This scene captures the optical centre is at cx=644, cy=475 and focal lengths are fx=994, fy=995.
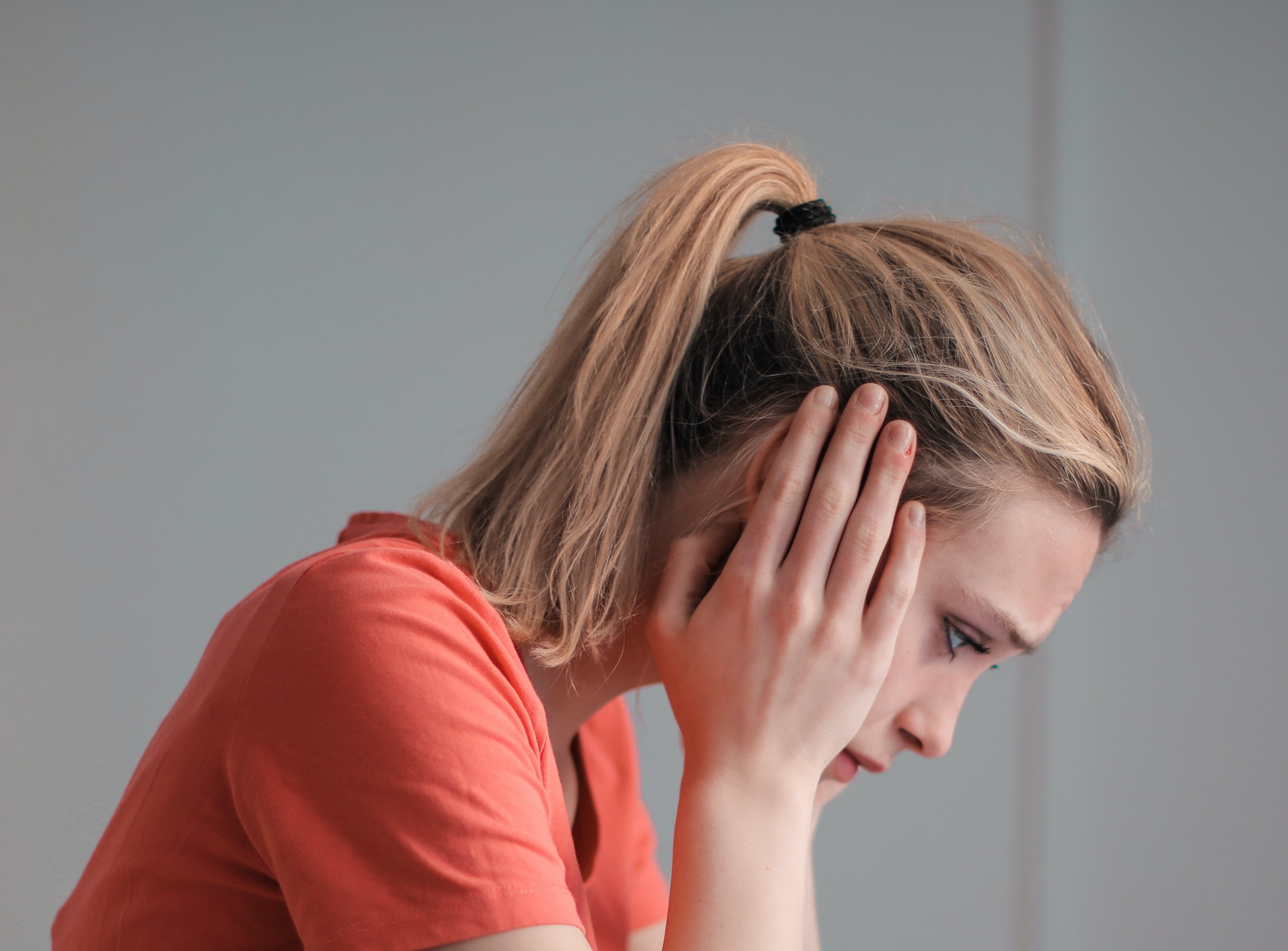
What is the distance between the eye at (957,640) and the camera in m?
0.78

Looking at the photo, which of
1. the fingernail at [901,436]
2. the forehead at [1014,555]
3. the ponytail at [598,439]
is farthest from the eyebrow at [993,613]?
the ponytail at [598,439]

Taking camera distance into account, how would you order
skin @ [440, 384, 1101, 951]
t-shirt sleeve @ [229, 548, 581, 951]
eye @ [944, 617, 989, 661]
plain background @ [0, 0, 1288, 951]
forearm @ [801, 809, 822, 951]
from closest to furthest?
t-shirt sleeve @ [229, 548, 581, 951] → skin @ [440, 384, 1101, 951] → eye @ [944, 617, 989, 661] → forearm @ [801, 809, 822, 951] → plain background @ [0, 0, 1288, 951]

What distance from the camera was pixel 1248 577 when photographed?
52.4 inches

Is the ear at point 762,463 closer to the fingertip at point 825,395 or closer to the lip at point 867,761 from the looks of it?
the fingertip at point 825,395

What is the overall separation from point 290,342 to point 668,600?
74 cm

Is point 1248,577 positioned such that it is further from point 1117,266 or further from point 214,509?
point 214,509

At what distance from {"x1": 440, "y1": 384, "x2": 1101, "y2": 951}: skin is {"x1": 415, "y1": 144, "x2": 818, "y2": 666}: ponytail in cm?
5

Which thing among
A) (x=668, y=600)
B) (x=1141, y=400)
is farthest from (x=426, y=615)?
(x=1141, y=400)

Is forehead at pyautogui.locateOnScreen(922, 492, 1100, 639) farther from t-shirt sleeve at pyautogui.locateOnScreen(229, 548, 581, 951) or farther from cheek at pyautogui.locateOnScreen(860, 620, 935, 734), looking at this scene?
t-shirt sleeve at pyautogui.locateOnScreen(229, 548, 581, 951)

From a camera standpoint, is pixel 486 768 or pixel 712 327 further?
pixel 712 327

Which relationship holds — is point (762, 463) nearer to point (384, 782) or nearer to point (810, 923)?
point (384, 782)

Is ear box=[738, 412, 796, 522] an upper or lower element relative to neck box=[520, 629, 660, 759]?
upper

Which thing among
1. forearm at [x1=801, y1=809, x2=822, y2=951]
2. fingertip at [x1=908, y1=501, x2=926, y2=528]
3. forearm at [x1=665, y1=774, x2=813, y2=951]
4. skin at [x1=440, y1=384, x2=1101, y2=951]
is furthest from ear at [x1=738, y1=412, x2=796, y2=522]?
forearm at [x1=801, y1=809, x2=822, y2=951]

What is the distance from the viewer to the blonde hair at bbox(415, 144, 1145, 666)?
2.43 feet
